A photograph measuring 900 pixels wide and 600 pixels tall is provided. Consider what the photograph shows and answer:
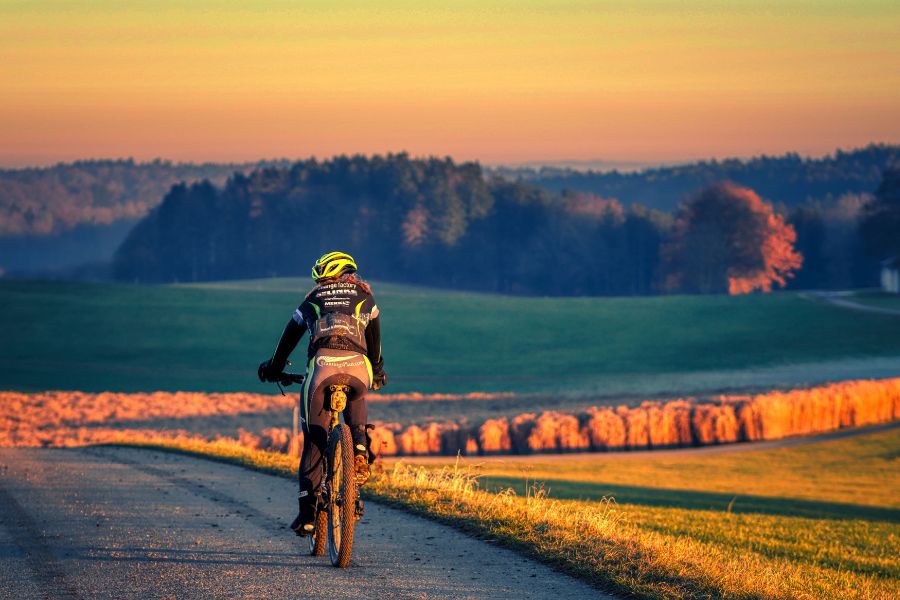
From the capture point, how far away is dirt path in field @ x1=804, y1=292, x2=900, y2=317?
2933 inches

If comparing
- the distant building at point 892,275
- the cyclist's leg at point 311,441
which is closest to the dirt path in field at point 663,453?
the cyclist's leg at point 311,441

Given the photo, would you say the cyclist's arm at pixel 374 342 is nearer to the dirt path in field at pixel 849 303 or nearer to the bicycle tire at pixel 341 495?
the bicycle tire at pixel 341 495

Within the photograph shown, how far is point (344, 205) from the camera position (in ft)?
502

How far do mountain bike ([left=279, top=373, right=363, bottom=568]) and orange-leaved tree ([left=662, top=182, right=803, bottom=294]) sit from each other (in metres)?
96.8

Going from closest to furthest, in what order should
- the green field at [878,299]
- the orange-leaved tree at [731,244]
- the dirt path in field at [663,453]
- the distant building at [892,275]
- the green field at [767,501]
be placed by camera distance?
the green field at [767,501] < the dirt path in field at [663,453] < the green field at [878,299] < the distant building at [892,275] < the orange-leaved tree at [731,244]

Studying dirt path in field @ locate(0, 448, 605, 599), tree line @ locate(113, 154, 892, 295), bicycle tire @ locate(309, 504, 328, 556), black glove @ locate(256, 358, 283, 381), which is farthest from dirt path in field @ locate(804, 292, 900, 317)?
black glove @ locate(256, 358, 283, 381)

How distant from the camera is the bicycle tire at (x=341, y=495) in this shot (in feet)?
32.5

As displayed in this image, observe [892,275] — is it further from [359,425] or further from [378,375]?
[359,425]

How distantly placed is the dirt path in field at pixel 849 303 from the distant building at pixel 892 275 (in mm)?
4483

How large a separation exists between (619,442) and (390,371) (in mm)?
29381

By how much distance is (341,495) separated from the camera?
32.7ft

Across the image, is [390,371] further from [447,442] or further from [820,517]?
[820,517]

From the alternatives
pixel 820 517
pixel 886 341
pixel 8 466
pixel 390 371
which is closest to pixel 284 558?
pixel 8 466

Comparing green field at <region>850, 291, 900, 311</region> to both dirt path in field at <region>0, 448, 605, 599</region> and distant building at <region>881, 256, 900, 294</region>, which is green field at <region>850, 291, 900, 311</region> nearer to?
distant building at <region>881, 256, 900, 294</region>
